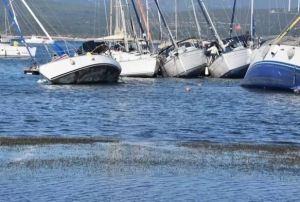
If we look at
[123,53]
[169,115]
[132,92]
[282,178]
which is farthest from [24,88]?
[282,178]

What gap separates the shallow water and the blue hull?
1.25m

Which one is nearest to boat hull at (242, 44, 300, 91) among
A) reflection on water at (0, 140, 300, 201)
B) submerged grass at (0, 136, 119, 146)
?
submerged grass at (0, 136, 119, 146)

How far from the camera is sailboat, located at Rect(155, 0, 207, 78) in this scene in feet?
223

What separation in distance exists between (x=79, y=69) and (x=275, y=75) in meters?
12.0

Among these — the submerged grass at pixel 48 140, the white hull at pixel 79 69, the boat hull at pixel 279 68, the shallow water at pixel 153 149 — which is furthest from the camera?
the white hull at pixel 79 69

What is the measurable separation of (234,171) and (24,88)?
37.4 meters

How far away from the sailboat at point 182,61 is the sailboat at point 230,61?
1.02 m

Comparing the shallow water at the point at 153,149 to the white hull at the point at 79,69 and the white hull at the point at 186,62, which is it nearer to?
the white hull at the point at 79,69

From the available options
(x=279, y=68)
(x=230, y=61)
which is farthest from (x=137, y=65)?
(x=279, y=68)

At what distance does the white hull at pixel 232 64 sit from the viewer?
66369mm

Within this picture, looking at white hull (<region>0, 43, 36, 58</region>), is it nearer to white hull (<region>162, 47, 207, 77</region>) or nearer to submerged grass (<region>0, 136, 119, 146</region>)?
white hull (<region>162, 47, 207, 77</region>)

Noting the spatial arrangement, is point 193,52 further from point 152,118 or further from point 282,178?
point 282,178

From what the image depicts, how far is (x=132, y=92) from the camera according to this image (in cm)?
5441

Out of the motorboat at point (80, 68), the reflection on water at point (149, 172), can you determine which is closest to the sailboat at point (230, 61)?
the motorboat at point (80, 68)
